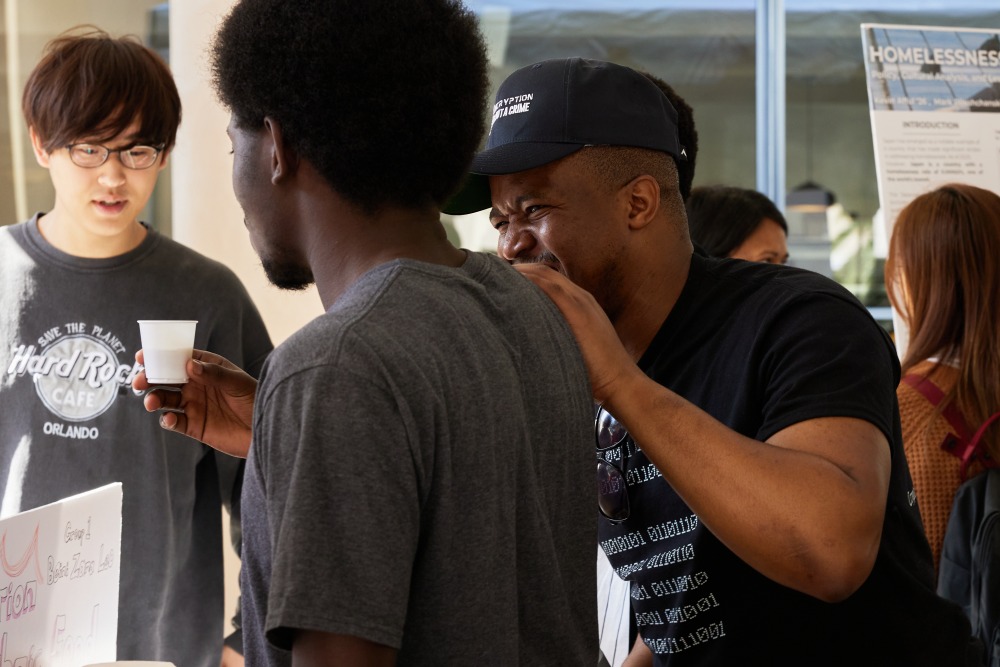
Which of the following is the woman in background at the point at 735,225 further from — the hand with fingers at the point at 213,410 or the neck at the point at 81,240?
the hand with fingers at the point at 213,410

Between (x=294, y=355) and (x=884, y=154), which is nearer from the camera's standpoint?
(x=294, y=355)

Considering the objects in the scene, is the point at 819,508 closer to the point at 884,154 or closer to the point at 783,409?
the point at 783,409

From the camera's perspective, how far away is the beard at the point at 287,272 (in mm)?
1069

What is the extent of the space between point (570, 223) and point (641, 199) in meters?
0.12

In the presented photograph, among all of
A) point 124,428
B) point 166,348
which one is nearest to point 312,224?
point 166,348

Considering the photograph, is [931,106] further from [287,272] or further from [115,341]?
[287,272]

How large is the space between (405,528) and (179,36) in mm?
3073

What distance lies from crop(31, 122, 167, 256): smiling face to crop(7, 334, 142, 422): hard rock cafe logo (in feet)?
0.76

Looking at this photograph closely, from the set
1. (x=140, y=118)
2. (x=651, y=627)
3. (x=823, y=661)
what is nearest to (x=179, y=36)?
(x=140, y=118)

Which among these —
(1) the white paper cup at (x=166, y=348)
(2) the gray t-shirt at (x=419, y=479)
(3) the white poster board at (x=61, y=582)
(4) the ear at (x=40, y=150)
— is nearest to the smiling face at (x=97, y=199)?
(4) the ear at (x=40, y=150)

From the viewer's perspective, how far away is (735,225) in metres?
3.27

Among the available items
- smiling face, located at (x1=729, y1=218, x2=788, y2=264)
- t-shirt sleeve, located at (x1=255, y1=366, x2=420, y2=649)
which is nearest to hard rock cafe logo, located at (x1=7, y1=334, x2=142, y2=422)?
t-shirt sleeve, located at (x1=255, y1=366, x2=420, y2=649)

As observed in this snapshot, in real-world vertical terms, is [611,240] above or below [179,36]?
below

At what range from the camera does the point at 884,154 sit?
3725 mm
